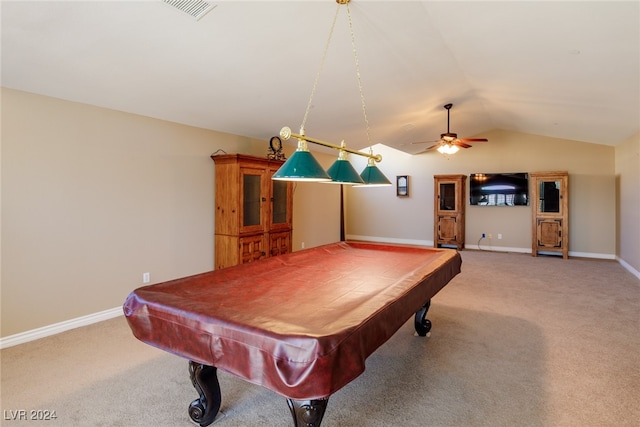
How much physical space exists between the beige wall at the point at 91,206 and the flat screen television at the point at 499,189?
6.08 m

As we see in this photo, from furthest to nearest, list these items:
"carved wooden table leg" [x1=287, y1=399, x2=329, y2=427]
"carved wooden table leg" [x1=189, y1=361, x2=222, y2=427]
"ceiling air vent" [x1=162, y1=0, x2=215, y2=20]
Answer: "ceiling air vent" [x1=162, y1=0, x2=215, y2=20] < "carved wooden table leg" [x1=189, y1=361, x2=222, y2=427] < "carved wooden table leg" [x1=287, y1=399, x2=329, y2=427]

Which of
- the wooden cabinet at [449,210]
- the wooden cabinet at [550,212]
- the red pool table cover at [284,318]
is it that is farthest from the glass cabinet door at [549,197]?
the red pool table cover at [284,318]

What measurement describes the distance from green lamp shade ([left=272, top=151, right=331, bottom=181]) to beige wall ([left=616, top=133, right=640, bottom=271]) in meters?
5.67

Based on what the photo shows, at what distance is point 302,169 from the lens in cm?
205

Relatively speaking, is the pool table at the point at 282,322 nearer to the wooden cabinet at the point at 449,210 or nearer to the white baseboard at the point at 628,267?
the white baseboard at the point at 628,267

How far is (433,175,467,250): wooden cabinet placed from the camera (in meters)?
7.77

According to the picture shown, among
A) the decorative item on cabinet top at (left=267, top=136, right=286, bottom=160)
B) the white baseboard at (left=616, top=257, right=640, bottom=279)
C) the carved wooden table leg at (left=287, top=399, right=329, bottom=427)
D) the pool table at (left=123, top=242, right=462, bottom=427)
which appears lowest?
the white baseboard at (left=616, top=257, right=640, bottom=279)

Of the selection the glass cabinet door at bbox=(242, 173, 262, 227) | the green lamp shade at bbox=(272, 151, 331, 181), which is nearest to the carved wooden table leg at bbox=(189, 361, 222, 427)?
the green lamp shade at bbox=(272, 151, 331, 181)

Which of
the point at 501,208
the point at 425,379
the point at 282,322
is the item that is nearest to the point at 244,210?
the point at 425,379

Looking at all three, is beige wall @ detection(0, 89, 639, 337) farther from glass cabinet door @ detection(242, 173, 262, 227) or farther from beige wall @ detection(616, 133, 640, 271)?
glass cabinet door @ detection(242, 173, 262, 227)

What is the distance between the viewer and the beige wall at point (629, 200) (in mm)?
5133

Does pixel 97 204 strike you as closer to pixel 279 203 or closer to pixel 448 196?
pixel 279 203

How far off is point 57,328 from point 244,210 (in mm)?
2241

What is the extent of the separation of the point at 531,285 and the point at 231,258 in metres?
4.23
